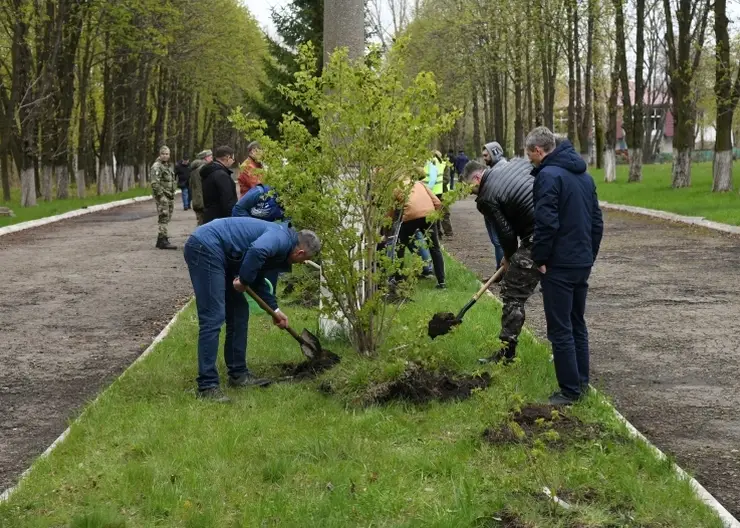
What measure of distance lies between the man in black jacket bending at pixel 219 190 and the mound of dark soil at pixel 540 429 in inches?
271

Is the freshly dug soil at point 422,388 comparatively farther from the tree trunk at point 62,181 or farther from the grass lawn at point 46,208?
the tree trunk at point 62,181

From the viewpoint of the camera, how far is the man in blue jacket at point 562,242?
624cm

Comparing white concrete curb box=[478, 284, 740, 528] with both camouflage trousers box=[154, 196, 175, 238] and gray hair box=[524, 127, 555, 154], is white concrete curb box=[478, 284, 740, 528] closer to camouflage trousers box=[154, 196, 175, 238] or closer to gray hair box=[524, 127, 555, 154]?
gray hair box=[524, 127, 555, 154]

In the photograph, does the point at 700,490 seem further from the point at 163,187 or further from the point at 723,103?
the point at 723,103

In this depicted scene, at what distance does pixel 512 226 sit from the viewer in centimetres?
769

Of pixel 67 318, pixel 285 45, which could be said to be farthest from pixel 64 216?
pixel 67 318

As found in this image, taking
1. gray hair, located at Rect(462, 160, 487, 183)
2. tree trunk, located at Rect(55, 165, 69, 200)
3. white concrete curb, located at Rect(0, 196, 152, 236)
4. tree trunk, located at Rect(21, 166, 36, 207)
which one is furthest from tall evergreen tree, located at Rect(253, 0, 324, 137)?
gray hair, located at Rect(462, 160, 487, 183)

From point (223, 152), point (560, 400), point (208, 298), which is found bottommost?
point (560, 400)

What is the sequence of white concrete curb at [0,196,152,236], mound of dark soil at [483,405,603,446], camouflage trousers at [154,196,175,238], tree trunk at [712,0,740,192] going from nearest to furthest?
mound of dark soil at [483,405,603,446] < camouflage trousers at [154,196,175,238] < white concrete curb at [0,196,152,236] < tree trunk at [712,0,740,192]

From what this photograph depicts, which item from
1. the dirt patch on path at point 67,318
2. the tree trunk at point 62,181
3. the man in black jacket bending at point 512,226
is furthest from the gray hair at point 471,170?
the tree trunk at point 62,181

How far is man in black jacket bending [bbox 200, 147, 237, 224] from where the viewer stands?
12.0m

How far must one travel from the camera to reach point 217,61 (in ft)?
144

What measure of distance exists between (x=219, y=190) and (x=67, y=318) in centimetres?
242

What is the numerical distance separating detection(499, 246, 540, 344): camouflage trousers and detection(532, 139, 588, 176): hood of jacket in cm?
119
